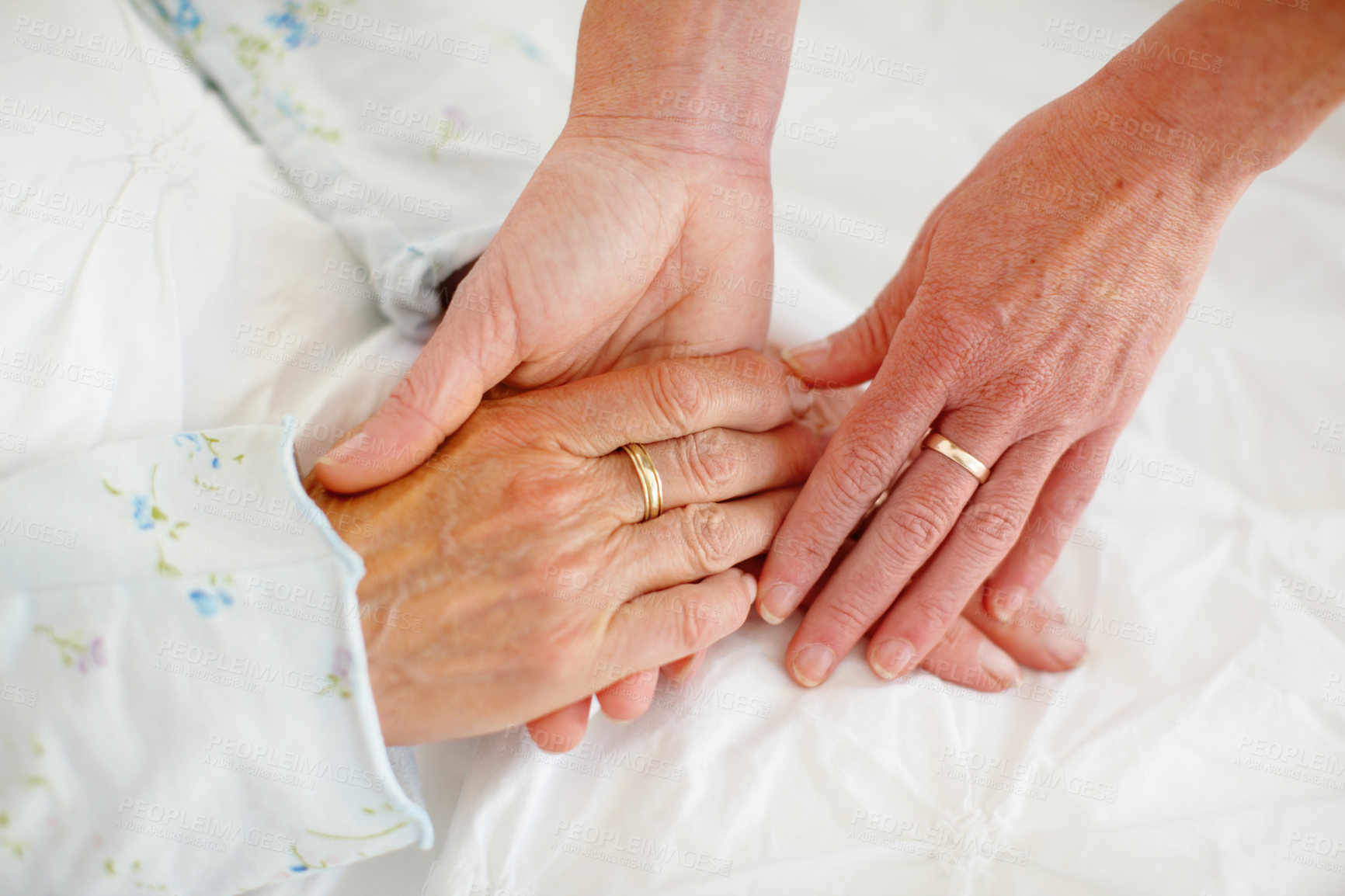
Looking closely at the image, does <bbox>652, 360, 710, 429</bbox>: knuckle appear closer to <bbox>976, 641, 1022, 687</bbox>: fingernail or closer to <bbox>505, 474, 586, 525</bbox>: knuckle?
<bbox>505, 474, 586, 525</bbox>: knuckle

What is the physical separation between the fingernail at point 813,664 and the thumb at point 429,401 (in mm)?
460

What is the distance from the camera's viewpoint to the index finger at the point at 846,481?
3.10ft

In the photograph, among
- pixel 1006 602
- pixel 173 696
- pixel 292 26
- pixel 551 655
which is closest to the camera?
pixel 173 696

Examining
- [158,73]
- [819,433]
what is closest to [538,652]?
[819,433]

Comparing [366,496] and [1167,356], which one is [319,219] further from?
[1167,356]

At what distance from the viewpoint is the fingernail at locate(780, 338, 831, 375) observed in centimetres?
109

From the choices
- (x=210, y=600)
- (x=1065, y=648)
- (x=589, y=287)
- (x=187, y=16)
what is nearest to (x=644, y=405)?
(x=589, y=287)

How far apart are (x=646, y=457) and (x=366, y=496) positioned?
309 millimetres

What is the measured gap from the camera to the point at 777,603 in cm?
96

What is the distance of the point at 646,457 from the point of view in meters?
0.97

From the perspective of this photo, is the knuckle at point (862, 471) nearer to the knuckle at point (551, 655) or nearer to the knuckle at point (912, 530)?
the knuckle at point (912, 530)

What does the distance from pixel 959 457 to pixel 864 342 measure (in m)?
0.21

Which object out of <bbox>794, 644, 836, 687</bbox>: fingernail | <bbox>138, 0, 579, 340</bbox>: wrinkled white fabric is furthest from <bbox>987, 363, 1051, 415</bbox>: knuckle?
<bbox>138, 0, 579, 340</bbox>: wrinkled white fabric

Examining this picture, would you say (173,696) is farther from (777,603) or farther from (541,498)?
(777,603)
